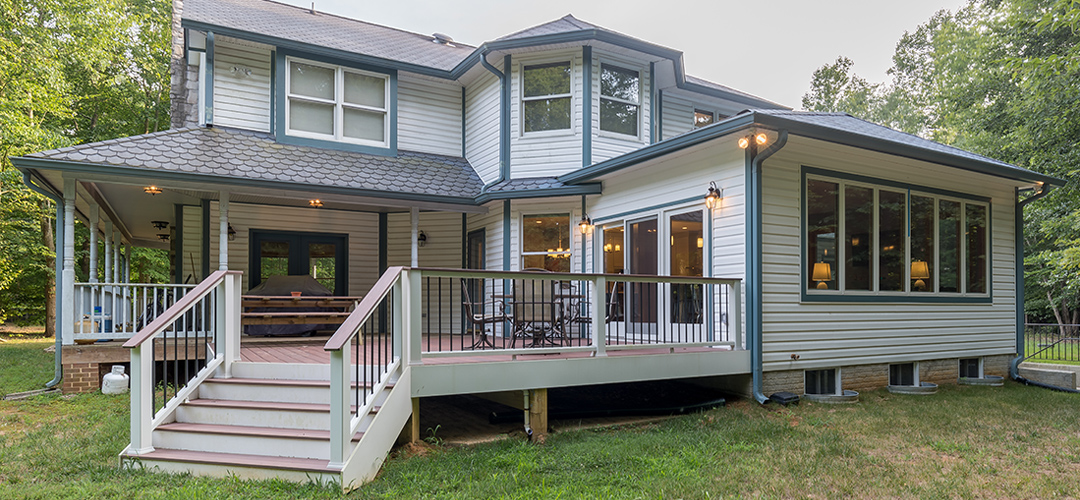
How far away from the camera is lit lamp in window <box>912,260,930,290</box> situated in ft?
25.8

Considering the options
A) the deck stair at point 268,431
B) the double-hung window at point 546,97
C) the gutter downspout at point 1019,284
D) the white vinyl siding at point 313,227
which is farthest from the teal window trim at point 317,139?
the gutter downspout at point 1019,284

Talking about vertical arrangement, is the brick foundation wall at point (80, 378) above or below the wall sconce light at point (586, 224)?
below

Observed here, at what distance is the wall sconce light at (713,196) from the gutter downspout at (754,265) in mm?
408

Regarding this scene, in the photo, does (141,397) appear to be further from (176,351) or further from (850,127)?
(850,127)

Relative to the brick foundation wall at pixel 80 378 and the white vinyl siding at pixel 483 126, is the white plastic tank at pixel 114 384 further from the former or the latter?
the white vinyl siding at pixel 483 126

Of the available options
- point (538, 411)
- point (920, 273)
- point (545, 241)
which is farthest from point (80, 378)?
point (920, 273)

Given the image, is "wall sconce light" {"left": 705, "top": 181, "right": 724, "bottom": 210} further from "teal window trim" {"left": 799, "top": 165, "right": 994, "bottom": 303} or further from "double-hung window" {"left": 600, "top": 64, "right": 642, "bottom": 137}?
"double-hung window" {"left": 600, "top": 64, "right": 642, "bottom": 137}

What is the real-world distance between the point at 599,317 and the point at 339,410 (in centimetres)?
272

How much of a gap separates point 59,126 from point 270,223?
12.6 meters

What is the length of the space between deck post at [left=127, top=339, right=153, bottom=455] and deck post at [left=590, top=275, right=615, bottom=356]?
3616mm

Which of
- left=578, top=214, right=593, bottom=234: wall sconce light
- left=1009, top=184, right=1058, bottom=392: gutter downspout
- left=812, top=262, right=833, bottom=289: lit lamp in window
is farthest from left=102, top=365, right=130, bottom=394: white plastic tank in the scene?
left=1009, top=184, right=1058, bottom=392: gutter downspout

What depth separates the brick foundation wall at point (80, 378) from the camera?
265 inches

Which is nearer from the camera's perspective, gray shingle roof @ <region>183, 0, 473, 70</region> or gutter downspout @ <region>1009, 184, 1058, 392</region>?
gutter downspout @ <region>1009, 184, 1058, 392</region>

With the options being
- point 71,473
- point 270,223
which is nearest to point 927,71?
point 270,223
